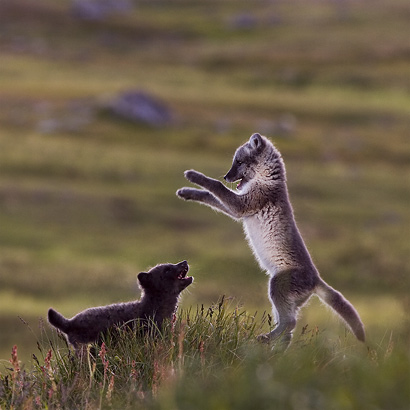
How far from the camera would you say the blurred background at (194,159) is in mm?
31969

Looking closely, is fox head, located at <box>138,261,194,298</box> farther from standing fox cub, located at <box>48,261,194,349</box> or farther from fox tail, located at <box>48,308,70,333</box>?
fox tail, located at <box>48,308,70,333</box>

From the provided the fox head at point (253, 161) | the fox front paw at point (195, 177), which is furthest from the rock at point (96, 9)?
the fox front paw at point (195, 177)

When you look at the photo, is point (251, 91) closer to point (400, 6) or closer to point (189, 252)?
point (189, 252)

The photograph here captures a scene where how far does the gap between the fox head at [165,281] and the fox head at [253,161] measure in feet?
4.58

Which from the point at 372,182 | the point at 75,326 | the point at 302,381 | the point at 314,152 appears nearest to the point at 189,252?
the point at 372,182

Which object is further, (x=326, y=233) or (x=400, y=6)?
(x=400, y=6)

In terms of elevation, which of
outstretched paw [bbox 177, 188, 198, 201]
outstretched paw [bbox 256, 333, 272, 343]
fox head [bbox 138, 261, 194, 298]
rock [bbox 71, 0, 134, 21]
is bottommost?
outstretched paw [bbox 256, 333, 272, 343]

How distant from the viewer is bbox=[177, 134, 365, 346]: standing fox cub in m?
8.18

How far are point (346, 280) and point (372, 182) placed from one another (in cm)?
1770

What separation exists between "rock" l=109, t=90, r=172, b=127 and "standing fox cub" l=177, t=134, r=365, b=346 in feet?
182

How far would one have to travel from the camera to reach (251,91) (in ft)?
277

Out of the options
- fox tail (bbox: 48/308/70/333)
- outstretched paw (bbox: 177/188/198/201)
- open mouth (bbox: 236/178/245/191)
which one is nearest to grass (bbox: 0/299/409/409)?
fox tail (bbox: 48/308/70/333)

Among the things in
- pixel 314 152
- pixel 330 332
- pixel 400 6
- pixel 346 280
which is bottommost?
pixel 346 280

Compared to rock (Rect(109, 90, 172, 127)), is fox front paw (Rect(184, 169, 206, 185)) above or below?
below
